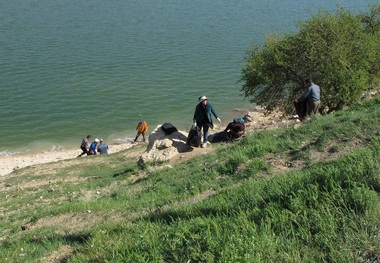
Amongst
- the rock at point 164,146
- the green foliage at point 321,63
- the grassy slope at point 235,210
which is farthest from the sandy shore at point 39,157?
the grassy slope at point 235,210

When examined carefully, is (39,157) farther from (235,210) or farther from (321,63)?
(235,210)

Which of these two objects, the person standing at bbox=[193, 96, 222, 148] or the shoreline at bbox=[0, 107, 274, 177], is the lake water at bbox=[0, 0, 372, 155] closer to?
the shoreline at bbox=[0, 107, 274, 177]

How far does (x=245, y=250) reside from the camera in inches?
184

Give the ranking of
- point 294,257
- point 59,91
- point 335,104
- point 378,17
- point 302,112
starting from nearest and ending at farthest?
point 294,257 < point 302,112 < point 335,104 < point 378,17 < point 59,91

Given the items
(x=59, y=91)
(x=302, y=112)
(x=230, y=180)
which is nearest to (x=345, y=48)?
(x=302, y=112)

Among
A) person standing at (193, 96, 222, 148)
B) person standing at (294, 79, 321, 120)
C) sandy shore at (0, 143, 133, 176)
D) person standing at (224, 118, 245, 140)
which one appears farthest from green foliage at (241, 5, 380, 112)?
sandy shore at (0, 143, 133, 176)

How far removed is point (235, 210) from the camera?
6.22 m

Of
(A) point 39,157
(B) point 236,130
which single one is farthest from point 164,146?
(A) point 39,157

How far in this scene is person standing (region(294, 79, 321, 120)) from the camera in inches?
608

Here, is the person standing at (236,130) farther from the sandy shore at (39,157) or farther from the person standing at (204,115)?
the sandy shore at (39,157)

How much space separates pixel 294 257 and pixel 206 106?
10.7m

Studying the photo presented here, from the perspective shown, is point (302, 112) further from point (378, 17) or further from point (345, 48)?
point (378, 17)

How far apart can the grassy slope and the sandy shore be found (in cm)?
1324

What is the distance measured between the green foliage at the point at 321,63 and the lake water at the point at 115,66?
7388mm
